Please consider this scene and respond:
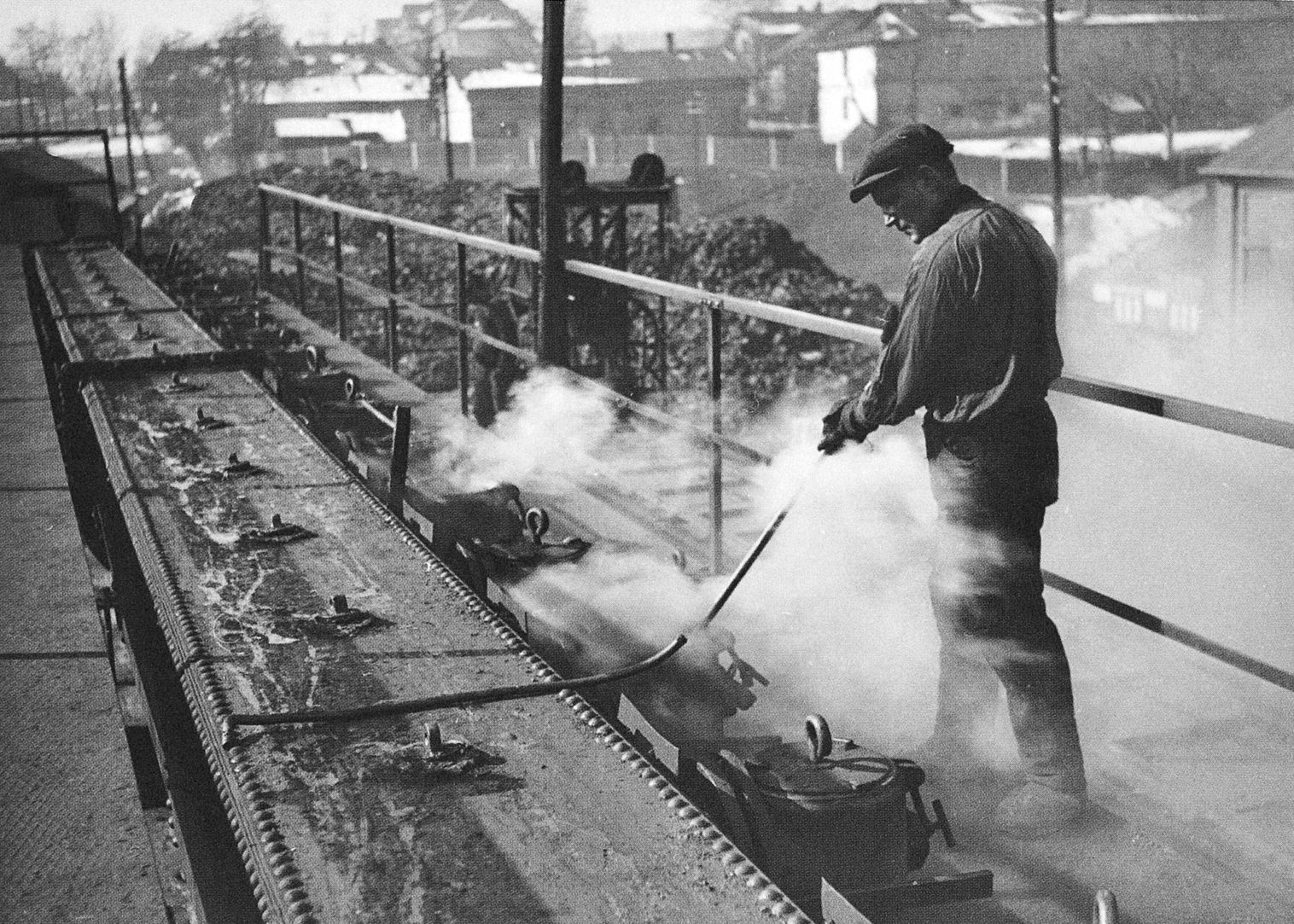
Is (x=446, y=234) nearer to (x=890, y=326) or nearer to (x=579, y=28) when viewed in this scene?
(x=890, y=326)

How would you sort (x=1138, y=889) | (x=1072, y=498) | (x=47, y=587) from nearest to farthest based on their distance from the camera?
(x=1138, y=889)
(x=47, y=587)
(x=1072, y=498)

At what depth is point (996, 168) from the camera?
4797 centimetres

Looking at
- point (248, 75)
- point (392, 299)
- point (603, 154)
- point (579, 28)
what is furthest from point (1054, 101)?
point (579, 28)

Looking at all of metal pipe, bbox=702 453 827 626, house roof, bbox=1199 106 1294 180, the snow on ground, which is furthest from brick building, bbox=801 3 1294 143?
metal pipe, bbox=702 453 827 626

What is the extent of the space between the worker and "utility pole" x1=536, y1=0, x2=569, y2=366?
3878 millimetres

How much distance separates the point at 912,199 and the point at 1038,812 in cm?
152

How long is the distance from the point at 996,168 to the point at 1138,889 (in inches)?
1849

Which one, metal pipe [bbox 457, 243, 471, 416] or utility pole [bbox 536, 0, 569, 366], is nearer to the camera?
metal pipe [bbox 457, 243, 471, 416]

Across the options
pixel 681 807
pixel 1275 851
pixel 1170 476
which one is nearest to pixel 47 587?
pixel 681 807

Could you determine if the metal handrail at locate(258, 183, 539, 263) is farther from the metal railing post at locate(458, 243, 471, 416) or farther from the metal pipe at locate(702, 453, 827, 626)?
the metal pipe at locate(702, 453, 827, 626)

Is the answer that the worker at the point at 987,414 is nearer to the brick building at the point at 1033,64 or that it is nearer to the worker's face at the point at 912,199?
the worker's face at the point at 912,199

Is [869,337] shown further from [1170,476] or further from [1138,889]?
[1170,476]

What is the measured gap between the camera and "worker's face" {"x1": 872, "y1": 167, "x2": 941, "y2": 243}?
3.62 m

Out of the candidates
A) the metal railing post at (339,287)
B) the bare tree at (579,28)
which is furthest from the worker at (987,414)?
the bare tree at (579,28)
